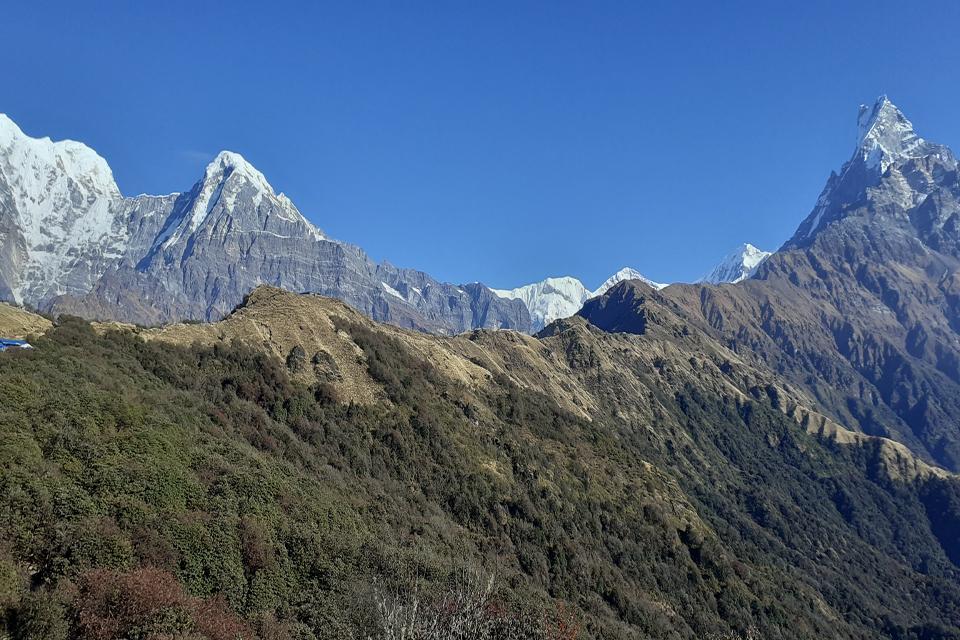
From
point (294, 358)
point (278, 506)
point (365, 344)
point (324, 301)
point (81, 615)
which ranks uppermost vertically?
point (324, 301)

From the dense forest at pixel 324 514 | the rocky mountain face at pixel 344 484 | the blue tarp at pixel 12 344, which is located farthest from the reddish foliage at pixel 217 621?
the blue tarp at pixel 12 344

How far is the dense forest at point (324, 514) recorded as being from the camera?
45375 millimetres

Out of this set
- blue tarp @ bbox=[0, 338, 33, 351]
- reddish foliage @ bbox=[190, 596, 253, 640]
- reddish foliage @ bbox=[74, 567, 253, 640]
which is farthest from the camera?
blue tarp @ bbox=[0, 338, 33, 351]

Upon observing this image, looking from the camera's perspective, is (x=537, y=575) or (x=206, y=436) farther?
(x=537, y=575)

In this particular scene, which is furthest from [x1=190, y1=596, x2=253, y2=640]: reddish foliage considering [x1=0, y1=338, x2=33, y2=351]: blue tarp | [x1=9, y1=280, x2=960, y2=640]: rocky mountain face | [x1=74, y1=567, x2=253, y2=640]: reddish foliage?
[x1=0, y1=338, x2=33, y2=351]: blue tarp

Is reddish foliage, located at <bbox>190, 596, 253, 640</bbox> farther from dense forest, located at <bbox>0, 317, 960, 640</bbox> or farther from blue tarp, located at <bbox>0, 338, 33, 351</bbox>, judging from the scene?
blue tarp, located at <bbox>0, 338, 33, 351</bbox>

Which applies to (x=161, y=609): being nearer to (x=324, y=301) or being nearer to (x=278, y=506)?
(x=278, y=506)

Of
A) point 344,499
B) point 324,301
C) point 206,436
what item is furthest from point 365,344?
point 206,436

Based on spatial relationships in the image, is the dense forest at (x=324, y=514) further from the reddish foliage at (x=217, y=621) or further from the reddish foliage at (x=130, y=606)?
the reddish foliage at (x=217, y=621)

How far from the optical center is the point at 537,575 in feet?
377

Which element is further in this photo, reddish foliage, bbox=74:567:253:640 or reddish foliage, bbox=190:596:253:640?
reddish foliage, bbox=190:596:253:640

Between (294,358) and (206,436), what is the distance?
51.9 m

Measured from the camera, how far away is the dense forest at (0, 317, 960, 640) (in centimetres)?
4538

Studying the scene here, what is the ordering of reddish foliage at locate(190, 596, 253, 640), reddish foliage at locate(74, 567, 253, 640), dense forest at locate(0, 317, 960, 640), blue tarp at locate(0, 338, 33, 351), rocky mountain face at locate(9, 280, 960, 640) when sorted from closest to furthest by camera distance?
reddish foliage at locate(74, 567, 253, 640) < reddish foliage at locate(190, 596, 253, 640) < dense forest at locate(0, 317, 960, 640) < rocky mountain face at locate(9, 280, 960, 640) < blue tarp at locate(0, 338, 33, 351)
